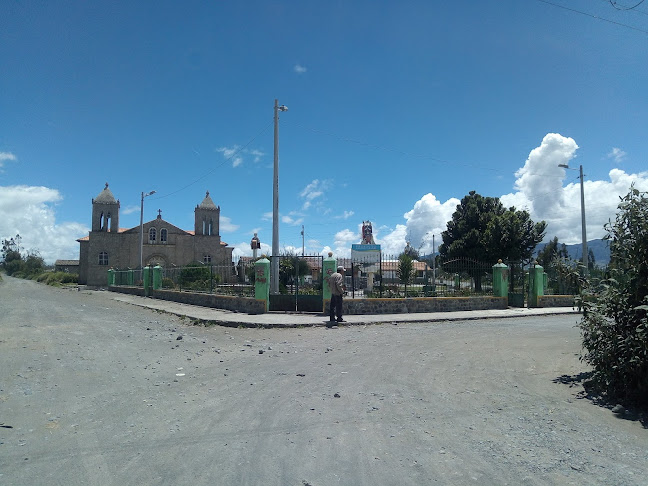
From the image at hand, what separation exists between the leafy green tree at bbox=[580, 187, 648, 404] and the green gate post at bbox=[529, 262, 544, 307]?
14.4 m

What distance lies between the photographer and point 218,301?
1870 centimetres

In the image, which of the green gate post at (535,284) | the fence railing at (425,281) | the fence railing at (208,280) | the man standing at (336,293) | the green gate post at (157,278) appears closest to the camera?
the man standing at (336,293)

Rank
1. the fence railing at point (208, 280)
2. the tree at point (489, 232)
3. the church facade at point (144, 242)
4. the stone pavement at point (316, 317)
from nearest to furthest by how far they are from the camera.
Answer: the stone pavement at point (316, 317), the fence railing at point (208, 280), the tree at point (489, 232), the church facade at point (144, 242)

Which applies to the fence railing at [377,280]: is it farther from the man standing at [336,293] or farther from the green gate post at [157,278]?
the green gate post at [157,278]

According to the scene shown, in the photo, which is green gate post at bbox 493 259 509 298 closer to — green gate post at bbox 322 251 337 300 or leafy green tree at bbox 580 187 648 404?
green gate post at bbox 322 251 337 300

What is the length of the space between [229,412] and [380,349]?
196 inches

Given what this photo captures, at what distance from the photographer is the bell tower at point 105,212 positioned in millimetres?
58688

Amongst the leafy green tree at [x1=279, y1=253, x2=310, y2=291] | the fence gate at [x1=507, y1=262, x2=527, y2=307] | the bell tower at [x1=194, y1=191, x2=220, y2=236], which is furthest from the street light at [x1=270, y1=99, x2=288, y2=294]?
the bell tower at [x1=194, y1=191, x2=220, y2=236]

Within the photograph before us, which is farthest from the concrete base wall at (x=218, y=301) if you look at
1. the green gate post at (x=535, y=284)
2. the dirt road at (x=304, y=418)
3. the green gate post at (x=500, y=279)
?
the green gate post at (x=535, y=284)

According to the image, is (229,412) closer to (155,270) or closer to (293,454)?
(293,454)

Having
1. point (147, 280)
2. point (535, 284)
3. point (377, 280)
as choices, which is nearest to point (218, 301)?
point (377, 280)

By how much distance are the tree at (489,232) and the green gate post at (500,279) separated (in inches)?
318

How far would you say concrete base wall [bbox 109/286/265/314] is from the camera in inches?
647

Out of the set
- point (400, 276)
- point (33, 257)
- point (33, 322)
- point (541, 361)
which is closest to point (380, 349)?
point (541, 361)
